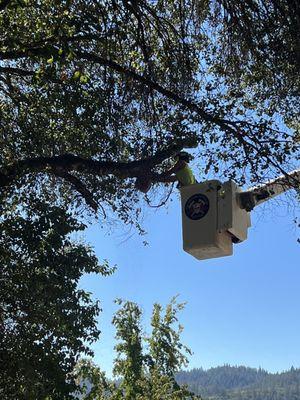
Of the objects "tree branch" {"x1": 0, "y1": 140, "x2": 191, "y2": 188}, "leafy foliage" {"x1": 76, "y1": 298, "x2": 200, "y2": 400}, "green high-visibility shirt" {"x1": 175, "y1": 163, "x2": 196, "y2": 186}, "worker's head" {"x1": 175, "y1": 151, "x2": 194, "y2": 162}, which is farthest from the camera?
"leafy foliage" {"x1": 76, "y1": 298, "x2": 200, "y2": 400}

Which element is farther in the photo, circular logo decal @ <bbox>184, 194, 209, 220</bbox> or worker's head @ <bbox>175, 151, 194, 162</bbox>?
worker's head @ <bbox>175, 151, 194, 162</bbox>

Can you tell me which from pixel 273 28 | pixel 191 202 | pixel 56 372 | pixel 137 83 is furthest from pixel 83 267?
pixel 273 28

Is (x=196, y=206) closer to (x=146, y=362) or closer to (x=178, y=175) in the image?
(x=178, y=175)

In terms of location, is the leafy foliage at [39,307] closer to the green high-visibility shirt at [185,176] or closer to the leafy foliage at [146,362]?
the green high-visibility shirt at [185,176]

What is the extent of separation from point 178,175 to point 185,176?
0.34 feet

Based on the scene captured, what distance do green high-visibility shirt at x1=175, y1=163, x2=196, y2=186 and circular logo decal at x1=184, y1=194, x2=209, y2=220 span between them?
106 centimetres

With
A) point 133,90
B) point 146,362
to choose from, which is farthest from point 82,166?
point 146,362

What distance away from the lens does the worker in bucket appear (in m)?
6.91

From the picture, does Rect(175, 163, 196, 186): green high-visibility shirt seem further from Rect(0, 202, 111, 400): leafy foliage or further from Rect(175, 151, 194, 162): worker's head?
Rect(0, 202, 111, 400): leafy foliage

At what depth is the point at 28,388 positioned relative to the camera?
26.8 feet

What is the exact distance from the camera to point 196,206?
572 centimetres

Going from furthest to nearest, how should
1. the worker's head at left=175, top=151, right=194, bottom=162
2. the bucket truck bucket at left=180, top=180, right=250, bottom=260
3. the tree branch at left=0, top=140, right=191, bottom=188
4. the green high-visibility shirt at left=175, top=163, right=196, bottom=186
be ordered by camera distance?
the tree branch at left=0, top=140, right=191, bottom=188 → the worker's head at left=175, top=151, right=194, bottom=162 → the green high-visibility shirt at left=175, top=163, right=196, bottom=186 → the bucket truck bucket at left=180, top=180, right=250, bottom=260

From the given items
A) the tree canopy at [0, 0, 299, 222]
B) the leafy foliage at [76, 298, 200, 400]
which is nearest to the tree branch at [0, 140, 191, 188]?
the tree canopy at [0, 0, 299, 222]

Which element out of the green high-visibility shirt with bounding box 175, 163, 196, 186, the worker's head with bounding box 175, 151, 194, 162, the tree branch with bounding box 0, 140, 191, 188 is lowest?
the green high-visibility shirt with bounding box 175, 163, 196, 186
